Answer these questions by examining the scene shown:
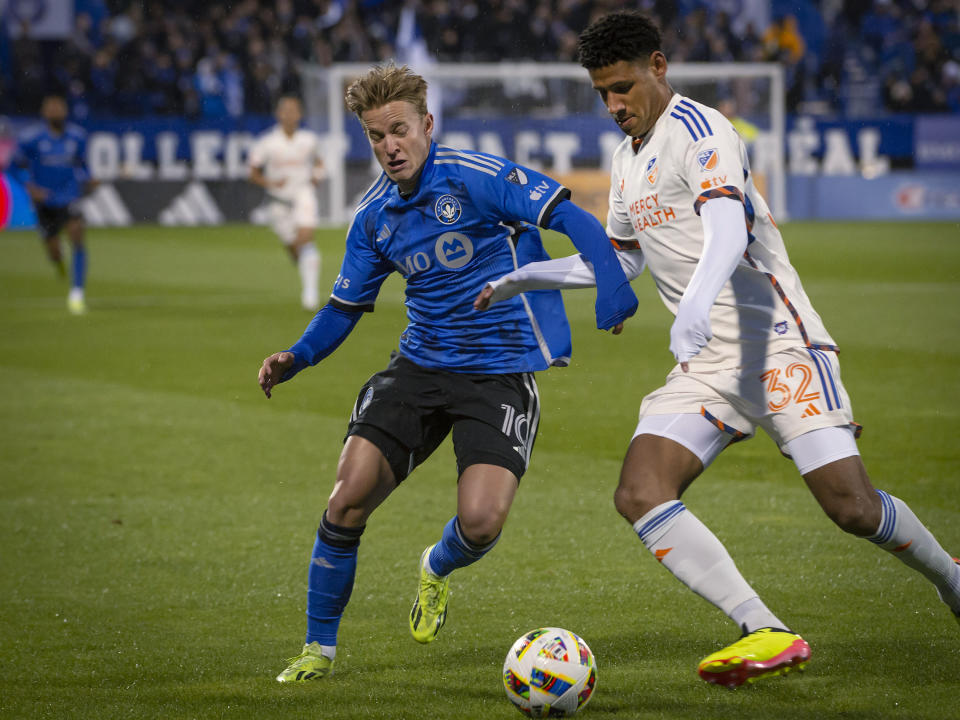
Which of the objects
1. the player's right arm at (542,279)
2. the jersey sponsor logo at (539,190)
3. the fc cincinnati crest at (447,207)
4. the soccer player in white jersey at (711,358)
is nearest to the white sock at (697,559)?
the soccer player in white jersey at (711,358)

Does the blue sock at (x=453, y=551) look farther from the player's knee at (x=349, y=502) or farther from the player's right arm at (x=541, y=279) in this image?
the player's right arm at (x=541, y=279)

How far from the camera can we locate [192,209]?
971 inches

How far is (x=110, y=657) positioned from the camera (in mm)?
4191

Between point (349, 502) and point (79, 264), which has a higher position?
point (349, 502)

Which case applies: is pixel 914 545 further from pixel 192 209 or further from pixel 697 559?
pixel 192 209

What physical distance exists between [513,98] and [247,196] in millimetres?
5128

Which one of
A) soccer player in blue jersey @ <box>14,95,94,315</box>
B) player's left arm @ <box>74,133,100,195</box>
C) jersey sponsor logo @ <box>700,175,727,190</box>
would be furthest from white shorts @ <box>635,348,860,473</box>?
player's left arm @ <box>74,133,100,195</box>

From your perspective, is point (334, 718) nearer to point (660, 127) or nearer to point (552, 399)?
point (660, 127)

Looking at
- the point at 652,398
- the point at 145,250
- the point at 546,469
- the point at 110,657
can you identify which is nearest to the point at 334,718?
the point at 110,657

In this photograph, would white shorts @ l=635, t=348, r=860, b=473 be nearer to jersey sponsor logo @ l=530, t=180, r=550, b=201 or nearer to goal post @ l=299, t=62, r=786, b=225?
jersey sponsor logo @ l=530, t=180, r=550, b=201

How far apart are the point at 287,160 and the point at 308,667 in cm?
1149

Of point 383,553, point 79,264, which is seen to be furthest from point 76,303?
point 383,553

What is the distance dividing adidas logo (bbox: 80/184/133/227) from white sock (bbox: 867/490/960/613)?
2194cm

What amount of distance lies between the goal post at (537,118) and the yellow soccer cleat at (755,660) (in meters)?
19.4
